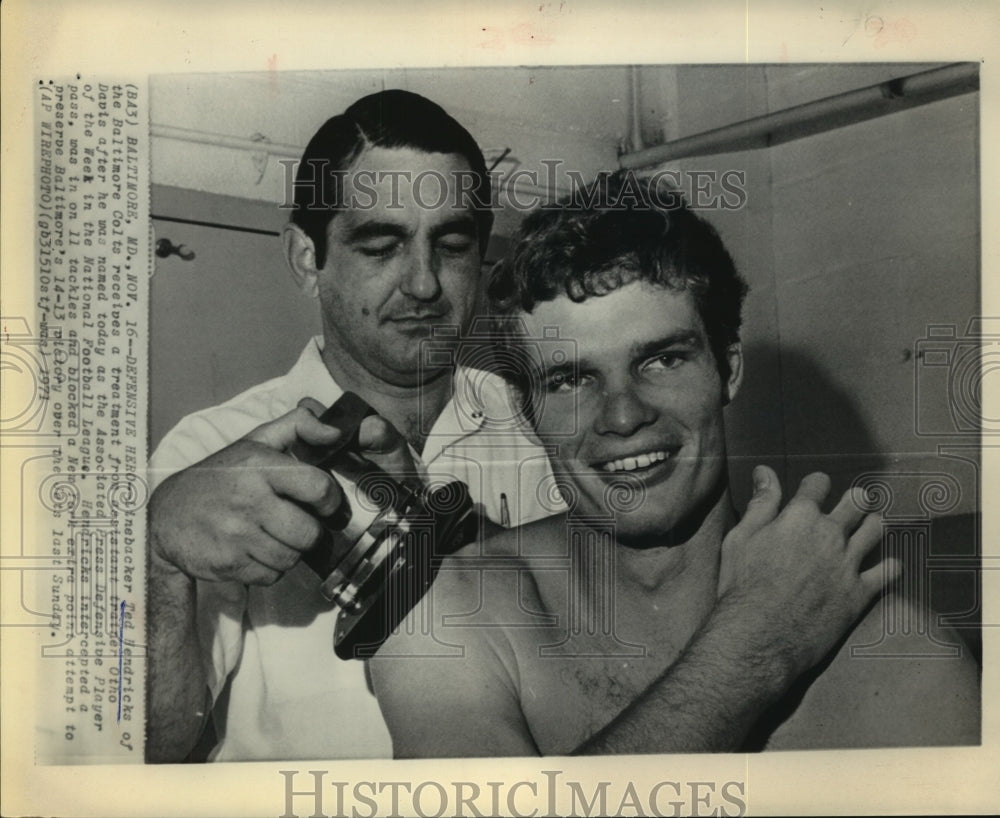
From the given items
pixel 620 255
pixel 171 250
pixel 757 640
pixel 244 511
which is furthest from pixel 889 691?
pixel 171 250

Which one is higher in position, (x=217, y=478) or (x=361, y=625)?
(x=217, y=478)

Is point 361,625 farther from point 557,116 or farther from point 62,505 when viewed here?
point 557,116

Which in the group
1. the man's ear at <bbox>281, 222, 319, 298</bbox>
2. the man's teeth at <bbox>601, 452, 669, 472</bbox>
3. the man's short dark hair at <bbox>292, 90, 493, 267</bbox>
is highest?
the man's short dark hair at <bbox>292, 90, 493, 267</bbox>

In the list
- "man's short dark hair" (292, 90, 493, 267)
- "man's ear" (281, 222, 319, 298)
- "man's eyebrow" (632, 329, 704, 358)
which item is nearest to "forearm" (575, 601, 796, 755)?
"man's eyebrow" (632, 329, 704, 358)

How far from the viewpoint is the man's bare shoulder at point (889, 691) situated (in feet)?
6.72

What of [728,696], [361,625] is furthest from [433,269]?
[728,696]

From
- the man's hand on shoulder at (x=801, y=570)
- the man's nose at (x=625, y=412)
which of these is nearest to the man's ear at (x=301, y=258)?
the man's nose at (x=625, y=412)

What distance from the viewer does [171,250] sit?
2010 mm

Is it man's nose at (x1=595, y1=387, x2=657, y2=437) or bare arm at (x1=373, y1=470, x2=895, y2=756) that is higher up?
man's nose at (x1=595, y1=387, x2=657, y2=437)

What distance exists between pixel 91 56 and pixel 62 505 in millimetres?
789

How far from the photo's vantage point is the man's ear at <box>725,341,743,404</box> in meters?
2.03

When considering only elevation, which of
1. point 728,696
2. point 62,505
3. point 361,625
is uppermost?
point 62,505

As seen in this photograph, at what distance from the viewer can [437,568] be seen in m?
2.02

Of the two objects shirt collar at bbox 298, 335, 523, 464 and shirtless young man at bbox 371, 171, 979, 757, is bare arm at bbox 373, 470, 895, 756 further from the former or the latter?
shirt collar at bbox 298, 335, 523, 464
